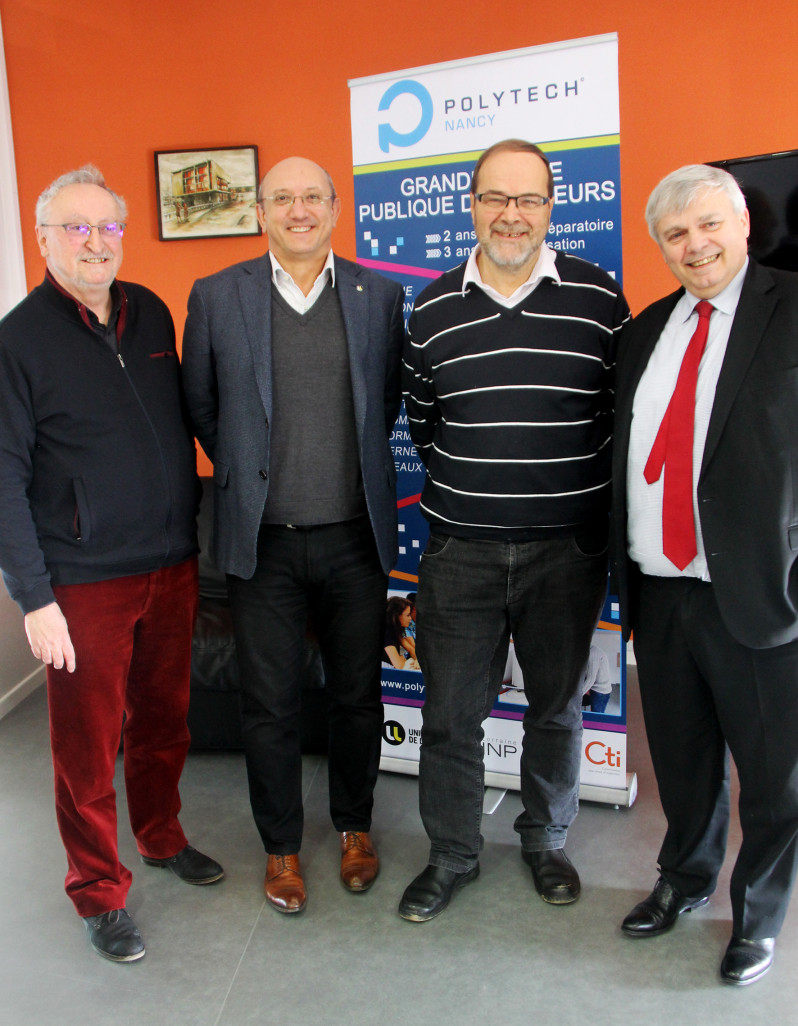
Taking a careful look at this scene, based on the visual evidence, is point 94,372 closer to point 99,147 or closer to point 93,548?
point 93,548

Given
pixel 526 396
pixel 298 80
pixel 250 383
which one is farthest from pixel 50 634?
pixel 298 80

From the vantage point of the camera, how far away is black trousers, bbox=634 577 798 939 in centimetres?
190

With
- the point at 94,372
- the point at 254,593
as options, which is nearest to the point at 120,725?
the point at 254,593

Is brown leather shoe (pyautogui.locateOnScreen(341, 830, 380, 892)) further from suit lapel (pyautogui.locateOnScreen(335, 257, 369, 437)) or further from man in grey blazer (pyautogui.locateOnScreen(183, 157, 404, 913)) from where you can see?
suit lapel (pyautogui.locateOnScreen(335, 257, 369, 437))

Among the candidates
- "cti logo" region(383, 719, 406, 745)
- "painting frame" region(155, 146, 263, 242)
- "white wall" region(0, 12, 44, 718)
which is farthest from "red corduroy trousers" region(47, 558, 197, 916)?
"painting frame" region(155, 146, 263, 242)

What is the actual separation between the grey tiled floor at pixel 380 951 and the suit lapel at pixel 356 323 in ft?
4.27

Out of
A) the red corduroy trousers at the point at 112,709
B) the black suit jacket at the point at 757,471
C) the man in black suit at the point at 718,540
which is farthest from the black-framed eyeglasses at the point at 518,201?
the red corduroy trousers at the point at 112,709

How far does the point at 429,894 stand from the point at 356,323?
151 centimetres

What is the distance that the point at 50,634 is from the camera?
2000mm

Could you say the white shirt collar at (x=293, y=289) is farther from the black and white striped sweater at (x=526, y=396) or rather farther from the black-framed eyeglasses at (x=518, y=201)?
the black-framed eyeglasses at (x=518, y=201)

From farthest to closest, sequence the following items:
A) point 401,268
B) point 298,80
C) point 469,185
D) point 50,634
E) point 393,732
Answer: point 298,80
point 393,732
point 401,268
point 469,185
point 50,634

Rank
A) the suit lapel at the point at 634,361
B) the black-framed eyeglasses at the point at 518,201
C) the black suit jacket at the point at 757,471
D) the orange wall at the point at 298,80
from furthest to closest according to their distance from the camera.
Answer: the orange wall at the point at 298,80 < the black-framed eyeglasses at the point at 518,201 < the suit lapel at the point at 634,361 < the black suit jacket at the point at 757,471

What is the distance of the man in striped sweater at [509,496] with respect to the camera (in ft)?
6.87

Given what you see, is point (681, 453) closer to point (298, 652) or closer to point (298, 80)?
point (298, 652)
